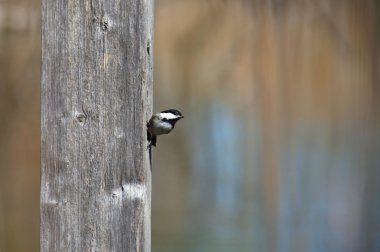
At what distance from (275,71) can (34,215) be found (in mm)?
1175

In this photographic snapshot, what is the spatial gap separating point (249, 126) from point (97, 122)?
5.29 ft

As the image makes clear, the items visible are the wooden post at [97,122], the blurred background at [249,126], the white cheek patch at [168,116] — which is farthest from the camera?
the blurred background at [249,126]

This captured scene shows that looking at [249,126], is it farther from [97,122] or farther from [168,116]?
[97,122]

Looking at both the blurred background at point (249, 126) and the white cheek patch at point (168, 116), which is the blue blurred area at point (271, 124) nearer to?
the blurred background at point (249, 126)

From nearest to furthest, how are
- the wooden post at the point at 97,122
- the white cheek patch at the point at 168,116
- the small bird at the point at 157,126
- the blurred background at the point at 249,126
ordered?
the wooden post at the point at 97,122, the small bird at the point at 157,126, the white cheek patch at the point at 168,116, the blurred background at the point at 249,126

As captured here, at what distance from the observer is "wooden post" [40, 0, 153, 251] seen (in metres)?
1.51

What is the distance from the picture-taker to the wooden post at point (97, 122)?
1.51 meters

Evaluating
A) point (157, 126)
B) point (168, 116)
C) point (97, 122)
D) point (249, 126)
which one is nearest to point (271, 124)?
point (249, 126)

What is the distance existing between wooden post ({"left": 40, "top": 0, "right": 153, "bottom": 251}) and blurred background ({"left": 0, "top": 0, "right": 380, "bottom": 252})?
1442 mm

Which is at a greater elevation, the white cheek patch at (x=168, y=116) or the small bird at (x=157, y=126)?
the white cheek patch at (x=168, y=116)

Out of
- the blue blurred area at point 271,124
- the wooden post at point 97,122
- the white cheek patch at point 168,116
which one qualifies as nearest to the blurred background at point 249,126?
the blue blurred area at point 271,124

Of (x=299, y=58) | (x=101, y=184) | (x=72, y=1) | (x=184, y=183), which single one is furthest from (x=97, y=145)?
(x=299, y=58)

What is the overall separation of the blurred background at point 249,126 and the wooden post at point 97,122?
56.8 inches

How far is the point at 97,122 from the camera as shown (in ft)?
4.97
